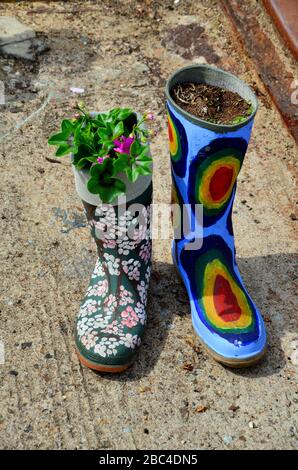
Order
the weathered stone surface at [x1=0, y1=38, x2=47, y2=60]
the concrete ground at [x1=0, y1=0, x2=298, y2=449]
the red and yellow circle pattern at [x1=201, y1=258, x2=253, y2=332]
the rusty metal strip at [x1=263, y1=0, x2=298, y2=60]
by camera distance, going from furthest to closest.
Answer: the weathered stone surface at [x1=0, y1=38, x2=47, y2=60] < the rusty metal strip at [x1=263, y1=0, x2=298, y2=60] < the red and yellow circle pattern at [x1=201, y1=258, x2=253, y2=332] < the concrete ground at [x1=0, y1=0, x2=298, y2=449]

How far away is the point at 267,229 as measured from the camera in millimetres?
2121

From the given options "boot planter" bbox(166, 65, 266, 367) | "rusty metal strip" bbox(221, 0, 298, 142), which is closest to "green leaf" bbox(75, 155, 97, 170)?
"boot planter" bbox(166, 65, 266, 367)

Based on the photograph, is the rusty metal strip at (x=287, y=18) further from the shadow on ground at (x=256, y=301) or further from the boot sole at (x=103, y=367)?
the boot sole at (x=103, y=367)

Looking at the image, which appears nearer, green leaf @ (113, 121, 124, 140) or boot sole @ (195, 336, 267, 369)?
green leaf @ (113, 121, 124, 140)

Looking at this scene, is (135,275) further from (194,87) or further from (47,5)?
(47,5)

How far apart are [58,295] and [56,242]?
8.5 inches

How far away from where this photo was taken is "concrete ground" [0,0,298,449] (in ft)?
5.27

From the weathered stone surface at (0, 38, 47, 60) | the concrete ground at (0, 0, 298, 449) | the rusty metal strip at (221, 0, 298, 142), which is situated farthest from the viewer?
the weathered stone surface at (0, 38, 47, 60)

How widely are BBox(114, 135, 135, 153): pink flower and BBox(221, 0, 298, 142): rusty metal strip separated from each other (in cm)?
105

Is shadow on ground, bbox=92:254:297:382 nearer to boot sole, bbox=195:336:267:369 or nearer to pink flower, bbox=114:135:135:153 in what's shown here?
boot sole, bbox=195:336:267:369

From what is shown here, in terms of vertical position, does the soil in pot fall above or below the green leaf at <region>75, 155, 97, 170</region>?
above

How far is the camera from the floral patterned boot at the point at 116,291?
1619 mm
